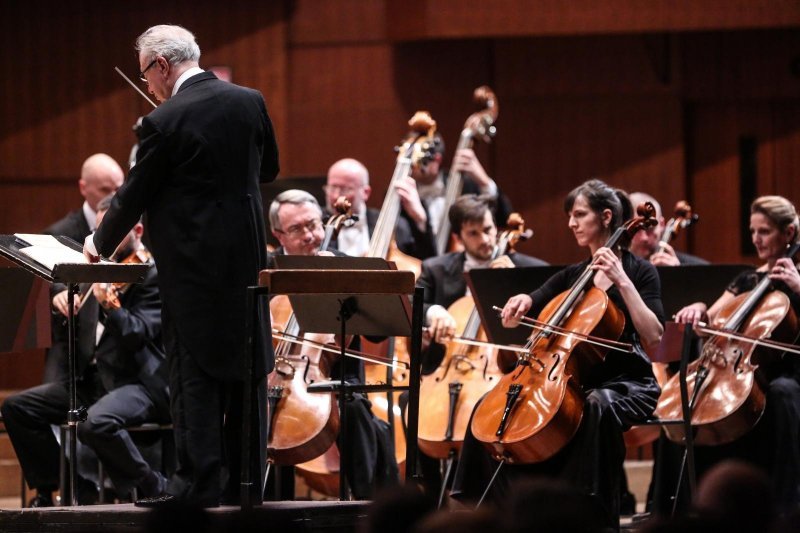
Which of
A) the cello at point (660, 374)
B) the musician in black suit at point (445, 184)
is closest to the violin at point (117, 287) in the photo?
the musician in black suit at point (445, 184)

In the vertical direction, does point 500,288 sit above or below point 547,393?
above

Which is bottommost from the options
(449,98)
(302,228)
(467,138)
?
(302,228)

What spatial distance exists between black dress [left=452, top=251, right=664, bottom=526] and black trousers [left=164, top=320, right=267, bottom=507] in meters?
0.96

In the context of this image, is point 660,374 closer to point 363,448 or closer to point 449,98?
point 363,448

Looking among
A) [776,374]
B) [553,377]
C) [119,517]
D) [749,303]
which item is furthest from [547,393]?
[119,517]

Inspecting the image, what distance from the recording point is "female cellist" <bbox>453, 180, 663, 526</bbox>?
3760 millimetres

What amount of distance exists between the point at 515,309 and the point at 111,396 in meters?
1.51

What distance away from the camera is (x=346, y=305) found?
11.8 ft

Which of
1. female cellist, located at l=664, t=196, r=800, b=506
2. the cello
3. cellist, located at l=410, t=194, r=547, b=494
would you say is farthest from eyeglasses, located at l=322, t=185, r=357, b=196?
female cellist, located at l=664, t=196, r=800, b=506

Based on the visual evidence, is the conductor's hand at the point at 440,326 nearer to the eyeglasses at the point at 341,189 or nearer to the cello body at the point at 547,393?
the cello body at the point at 547,393

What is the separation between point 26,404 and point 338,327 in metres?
1.55

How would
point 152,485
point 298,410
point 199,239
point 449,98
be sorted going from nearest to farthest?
point 199,239 → point 298,410 → point 152,485 → point 449,98

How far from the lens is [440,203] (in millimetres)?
5879

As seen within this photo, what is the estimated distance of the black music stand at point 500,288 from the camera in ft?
13.7
